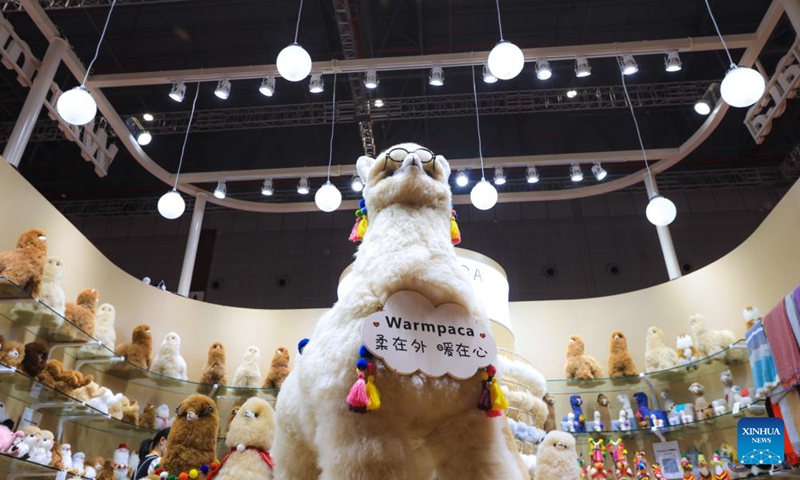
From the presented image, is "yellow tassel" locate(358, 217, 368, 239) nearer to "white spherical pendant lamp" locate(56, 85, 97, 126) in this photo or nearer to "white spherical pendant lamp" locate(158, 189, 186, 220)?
"white spherical pendant lamp" locate(56, 85, 97, 126)

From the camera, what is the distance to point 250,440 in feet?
7.67

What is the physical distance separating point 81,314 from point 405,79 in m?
4.47

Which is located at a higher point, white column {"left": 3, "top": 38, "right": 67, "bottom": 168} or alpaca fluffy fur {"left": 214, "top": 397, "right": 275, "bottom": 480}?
white column {"left": 3, "top": 38, "right": 67, "bottom": 168}

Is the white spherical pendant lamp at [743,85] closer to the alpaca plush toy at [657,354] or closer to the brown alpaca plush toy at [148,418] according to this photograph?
the alpaca plush toy at [657,354]

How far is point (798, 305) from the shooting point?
8.91 feet

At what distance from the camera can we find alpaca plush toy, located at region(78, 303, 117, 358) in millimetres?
3859

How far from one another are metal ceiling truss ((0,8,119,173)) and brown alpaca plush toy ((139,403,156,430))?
8.50 ft

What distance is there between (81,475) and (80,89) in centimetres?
236

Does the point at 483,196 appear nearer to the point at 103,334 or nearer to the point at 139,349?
the point at 139,349

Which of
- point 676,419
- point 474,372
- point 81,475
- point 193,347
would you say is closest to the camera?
point 474,372

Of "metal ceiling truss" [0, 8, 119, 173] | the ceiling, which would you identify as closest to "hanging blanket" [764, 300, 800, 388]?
the ceiling

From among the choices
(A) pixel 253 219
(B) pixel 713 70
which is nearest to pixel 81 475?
(A) pixel 253 219

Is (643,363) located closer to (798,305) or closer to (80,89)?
(798,305)

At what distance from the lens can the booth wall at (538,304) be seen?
364cm
